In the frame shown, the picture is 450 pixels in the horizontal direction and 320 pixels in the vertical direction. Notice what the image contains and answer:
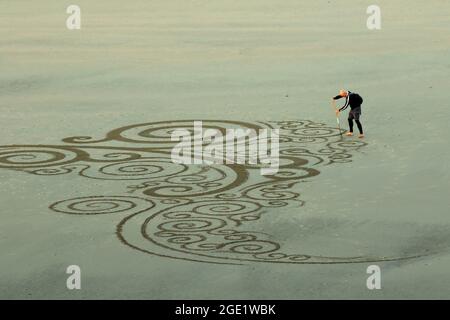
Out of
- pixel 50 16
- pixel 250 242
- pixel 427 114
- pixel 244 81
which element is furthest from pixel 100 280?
pixel 50 16

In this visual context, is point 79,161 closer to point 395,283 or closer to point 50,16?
point 395,283

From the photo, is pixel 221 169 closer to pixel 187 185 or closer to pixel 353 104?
pixel 187 185

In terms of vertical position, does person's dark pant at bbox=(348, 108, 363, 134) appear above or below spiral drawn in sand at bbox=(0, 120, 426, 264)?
above

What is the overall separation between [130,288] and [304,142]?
10.5 m

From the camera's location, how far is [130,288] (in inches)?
659

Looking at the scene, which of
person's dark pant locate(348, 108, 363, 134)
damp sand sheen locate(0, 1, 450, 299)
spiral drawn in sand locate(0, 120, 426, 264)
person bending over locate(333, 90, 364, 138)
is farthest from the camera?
person's dark pant locate(348, 108, 363, 134)

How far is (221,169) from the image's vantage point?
24.0 m

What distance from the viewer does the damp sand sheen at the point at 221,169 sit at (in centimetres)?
1745

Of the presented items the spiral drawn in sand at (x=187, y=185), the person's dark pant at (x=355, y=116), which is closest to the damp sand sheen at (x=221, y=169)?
the spiral drawn in sand at (x=187, y=185)

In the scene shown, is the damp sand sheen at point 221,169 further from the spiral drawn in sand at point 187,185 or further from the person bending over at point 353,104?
the person bending over at point 353,104

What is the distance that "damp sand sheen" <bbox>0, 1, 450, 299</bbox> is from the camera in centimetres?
1745

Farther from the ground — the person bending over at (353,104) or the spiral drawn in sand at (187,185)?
the person bending over at (353,104)

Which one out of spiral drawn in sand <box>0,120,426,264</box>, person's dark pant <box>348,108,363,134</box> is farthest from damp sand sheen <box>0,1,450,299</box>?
person's dark pant <box>348,108,363,134</box>

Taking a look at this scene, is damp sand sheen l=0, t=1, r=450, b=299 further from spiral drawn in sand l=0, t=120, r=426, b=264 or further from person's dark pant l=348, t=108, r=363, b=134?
person's dark pant l=348, t=108, r=363, b=134
